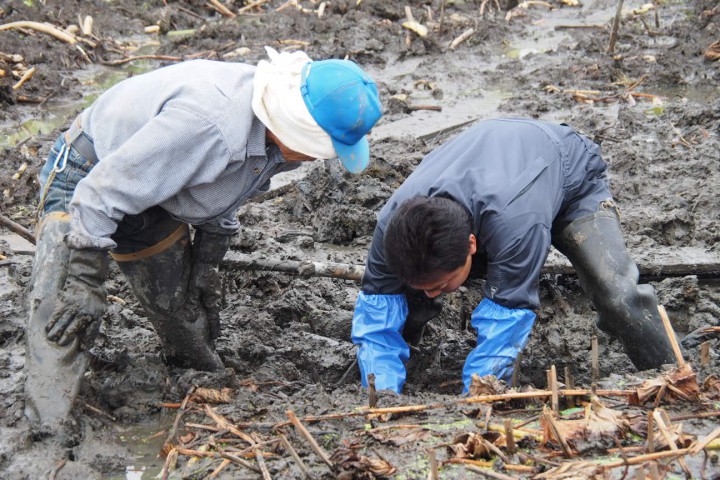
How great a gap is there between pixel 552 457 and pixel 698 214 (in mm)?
3903

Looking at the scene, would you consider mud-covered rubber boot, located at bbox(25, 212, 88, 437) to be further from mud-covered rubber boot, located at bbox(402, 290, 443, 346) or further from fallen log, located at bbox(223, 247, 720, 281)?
mud-covered rubber boot, located at bbox(402, 290, 443, 346)

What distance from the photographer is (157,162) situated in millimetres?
3340

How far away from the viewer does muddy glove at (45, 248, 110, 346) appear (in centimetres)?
368

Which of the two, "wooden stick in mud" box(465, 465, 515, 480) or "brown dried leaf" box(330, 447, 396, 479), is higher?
"wooden stick in mud" box(465, 465, 515, 480)

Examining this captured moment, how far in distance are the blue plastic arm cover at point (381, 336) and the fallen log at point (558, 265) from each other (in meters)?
0.85

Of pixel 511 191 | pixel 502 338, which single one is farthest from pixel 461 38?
pixel 502 338

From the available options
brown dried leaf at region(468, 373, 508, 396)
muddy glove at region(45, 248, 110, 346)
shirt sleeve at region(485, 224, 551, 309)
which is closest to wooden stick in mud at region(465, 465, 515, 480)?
brown dried leaf at region(468, 373, 508, 396)

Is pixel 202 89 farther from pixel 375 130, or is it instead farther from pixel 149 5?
pixel 149 5

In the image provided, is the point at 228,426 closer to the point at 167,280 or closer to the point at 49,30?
the point at 167,280

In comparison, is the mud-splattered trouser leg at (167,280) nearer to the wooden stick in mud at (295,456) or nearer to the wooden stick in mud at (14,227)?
the wooden stick in mud at (14,227)

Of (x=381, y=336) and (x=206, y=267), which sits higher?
(x=206, y=267)

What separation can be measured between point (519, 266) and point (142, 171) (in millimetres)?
1791

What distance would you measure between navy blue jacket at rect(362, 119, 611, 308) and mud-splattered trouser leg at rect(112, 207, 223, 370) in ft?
3.31

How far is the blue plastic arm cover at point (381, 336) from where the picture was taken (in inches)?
165
